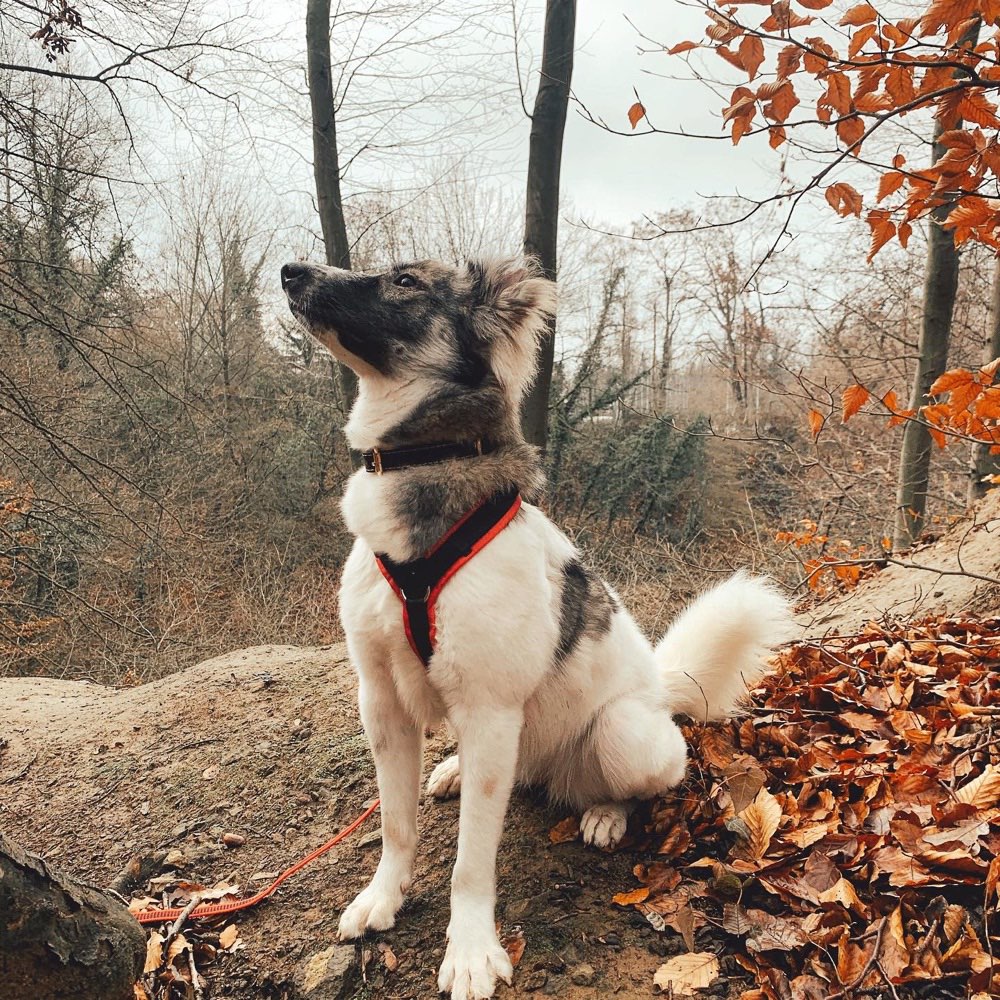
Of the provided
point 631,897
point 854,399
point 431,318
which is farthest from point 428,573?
point 854,399

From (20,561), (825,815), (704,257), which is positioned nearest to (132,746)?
(825,815)

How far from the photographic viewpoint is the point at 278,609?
465 inches

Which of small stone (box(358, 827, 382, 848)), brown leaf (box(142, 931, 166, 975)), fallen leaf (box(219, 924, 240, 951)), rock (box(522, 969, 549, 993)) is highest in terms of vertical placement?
rock (box(522, 969, 549, 993))

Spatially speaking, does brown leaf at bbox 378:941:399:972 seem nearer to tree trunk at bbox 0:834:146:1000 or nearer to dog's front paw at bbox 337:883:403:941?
dog's front paw at bbox 337:883:403:941

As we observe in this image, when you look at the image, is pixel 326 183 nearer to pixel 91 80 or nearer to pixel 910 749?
pixel 91 80

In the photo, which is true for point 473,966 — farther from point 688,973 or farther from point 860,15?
point 860,15

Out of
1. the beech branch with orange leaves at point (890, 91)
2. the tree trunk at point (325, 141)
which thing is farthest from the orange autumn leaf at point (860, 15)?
the tree trunk at point (325, 141)

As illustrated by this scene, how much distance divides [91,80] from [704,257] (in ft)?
84.4

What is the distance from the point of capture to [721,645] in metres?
3.01

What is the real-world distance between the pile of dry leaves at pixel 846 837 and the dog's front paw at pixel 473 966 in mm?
447

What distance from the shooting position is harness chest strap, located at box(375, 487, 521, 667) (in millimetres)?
2133

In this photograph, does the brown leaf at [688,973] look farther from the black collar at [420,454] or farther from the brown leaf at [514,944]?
the black collar at [420,454]

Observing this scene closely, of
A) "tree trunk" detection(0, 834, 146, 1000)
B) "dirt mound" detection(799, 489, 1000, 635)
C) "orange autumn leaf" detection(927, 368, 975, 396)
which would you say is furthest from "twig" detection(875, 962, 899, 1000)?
"dirt mound" detection(799, 489, 1000, 635)

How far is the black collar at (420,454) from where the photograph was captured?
241 centimetres
